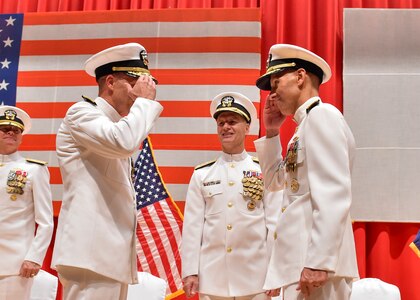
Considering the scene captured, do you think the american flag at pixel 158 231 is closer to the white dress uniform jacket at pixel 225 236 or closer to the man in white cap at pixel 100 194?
the white dress uniform jacket at pixel 225 236

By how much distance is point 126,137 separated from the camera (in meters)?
2.04

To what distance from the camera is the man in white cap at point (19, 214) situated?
3582 millimetres

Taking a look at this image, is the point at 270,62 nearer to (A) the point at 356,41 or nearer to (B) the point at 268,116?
(B) the point at 268,116

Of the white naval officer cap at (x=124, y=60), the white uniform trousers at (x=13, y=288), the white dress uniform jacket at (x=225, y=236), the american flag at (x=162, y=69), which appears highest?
the american flag at (x=162, y=69)

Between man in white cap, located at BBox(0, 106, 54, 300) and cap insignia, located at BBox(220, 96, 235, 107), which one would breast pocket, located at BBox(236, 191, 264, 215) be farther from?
man in white cap, located at BBox(0, 106, 54, 300)

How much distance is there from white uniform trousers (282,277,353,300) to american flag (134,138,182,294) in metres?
2.70

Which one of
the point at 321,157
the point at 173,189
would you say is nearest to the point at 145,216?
the point at 173,189

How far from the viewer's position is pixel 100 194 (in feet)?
6.86

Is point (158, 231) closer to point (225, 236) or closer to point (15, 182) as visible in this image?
point (15, 182)

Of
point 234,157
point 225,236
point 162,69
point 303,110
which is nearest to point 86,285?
point 303,110

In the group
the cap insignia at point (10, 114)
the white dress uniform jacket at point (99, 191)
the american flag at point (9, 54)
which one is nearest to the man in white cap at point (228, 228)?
the white dress uniform jacket at point (99, 191)

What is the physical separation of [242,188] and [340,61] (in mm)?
1961

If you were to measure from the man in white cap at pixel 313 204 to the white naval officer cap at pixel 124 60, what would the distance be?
596 millimetres

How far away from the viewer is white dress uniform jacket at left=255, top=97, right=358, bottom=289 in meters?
1.74
